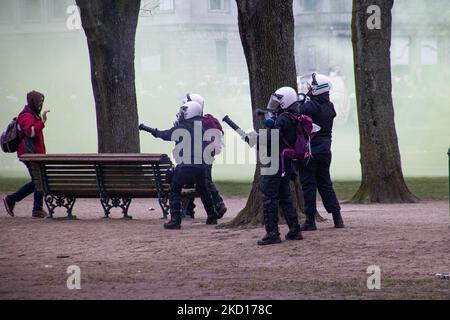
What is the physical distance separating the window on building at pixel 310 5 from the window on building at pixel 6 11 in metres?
17.3

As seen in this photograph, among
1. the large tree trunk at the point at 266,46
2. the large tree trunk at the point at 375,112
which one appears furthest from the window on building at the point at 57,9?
the large tree trunk at the point at 266,46

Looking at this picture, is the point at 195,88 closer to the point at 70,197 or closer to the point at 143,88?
the point at 143,88

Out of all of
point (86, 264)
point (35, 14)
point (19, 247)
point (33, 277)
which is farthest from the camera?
point (35, 14)

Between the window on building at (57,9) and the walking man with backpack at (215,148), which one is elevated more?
the window on building at (57,9)

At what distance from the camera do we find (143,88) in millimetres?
62406

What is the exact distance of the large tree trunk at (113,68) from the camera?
22266 millimetres

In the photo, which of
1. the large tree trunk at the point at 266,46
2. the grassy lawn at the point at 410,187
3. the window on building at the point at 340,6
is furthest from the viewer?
the window on building at the point at 340,6

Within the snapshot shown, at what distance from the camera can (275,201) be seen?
1431 cm

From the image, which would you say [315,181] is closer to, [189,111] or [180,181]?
[180,181]

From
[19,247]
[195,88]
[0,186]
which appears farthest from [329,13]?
[19,247]

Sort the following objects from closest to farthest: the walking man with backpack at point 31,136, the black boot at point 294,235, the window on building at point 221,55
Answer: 1. the black boot at point 294,235
2. the walking man with backpack at point 31,136
3. the window on building at point 221,55

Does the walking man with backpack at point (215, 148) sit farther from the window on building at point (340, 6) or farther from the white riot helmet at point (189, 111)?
the window on building at point (340, 6)

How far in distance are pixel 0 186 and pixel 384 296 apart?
64.5 feet

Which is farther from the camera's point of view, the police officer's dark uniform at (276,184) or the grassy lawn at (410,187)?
the grassy lawn at (410,187)
